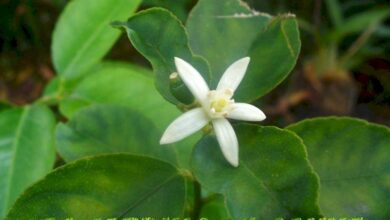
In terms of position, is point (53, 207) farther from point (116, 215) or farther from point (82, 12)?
point (82, 12)

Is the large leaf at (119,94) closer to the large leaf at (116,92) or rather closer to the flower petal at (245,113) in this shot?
the large leaf at (116,92)

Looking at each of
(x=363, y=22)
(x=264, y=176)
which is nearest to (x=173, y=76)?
(x=264, y=176)

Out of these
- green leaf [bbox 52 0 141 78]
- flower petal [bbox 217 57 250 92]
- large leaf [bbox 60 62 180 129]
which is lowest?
large leaf [bbox 60 62 180 129]

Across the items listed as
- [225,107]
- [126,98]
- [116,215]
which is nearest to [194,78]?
[225,107]

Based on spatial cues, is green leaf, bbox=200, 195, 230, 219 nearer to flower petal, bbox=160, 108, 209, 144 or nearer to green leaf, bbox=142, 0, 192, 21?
flower petal, bbox=160, 108, 209, 144

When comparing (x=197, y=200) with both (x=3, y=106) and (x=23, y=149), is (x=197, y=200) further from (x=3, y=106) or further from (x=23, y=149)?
(x=3, y=106)

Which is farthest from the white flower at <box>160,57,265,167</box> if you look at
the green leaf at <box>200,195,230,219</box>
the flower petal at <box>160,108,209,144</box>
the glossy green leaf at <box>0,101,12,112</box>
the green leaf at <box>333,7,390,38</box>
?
the green leaf at <box>333,7,390,38</box>

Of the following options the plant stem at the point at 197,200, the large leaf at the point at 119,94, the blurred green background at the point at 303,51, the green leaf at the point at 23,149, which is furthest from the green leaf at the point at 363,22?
the plant stem at the point at 197,200
